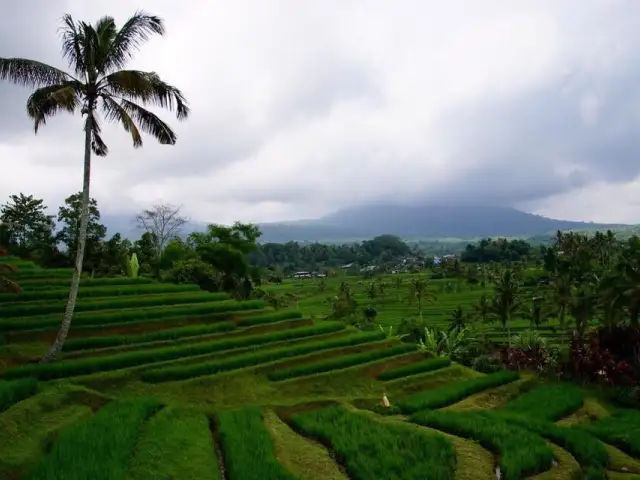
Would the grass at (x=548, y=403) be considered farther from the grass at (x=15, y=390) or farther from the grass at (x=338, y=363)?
the grass at (x=15, y=390)

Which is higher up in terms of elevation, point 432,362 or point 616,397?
point 432,362

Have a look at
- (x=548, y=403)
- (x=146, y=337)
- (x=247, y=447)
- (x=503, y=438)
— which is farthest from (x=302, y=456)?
(x=146, y=337)

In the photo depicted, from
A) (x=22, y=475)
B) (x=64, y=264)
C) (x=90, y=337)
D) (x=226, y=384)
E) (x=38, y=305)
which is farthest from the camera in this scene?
(x=64, y=264)

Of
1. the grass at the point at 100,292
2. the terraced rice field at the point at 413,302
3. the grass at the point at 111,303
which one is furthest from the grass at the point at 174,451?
the terraced rice field at the point at 413,302

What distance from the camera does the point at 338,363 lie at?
17.6 meters

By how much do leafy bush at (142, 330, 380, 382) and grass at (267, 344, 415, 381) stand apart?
0.88m

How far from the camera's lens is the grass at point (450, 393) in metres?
14.1

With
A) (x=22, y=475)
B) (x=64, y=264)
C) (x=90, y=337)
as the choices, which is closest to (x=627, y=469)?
(x=22, y=475)

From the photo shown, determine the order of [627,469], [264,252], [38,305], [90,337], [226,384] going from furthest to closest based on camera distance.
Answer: [264,252]
[38,305]
[90,337]
[226,384]
[627,469]

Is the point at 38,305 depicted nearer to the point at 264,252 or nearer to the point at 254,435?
the point at 254,435

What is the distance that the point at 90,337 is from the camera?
16922 mm

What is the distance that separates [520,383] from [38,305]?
55.0ft

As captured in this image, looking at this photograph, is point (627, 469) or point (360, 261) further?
point (360, 261)

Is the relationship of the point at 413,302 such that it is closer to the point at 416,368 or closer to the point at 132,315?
the point at 416,368
